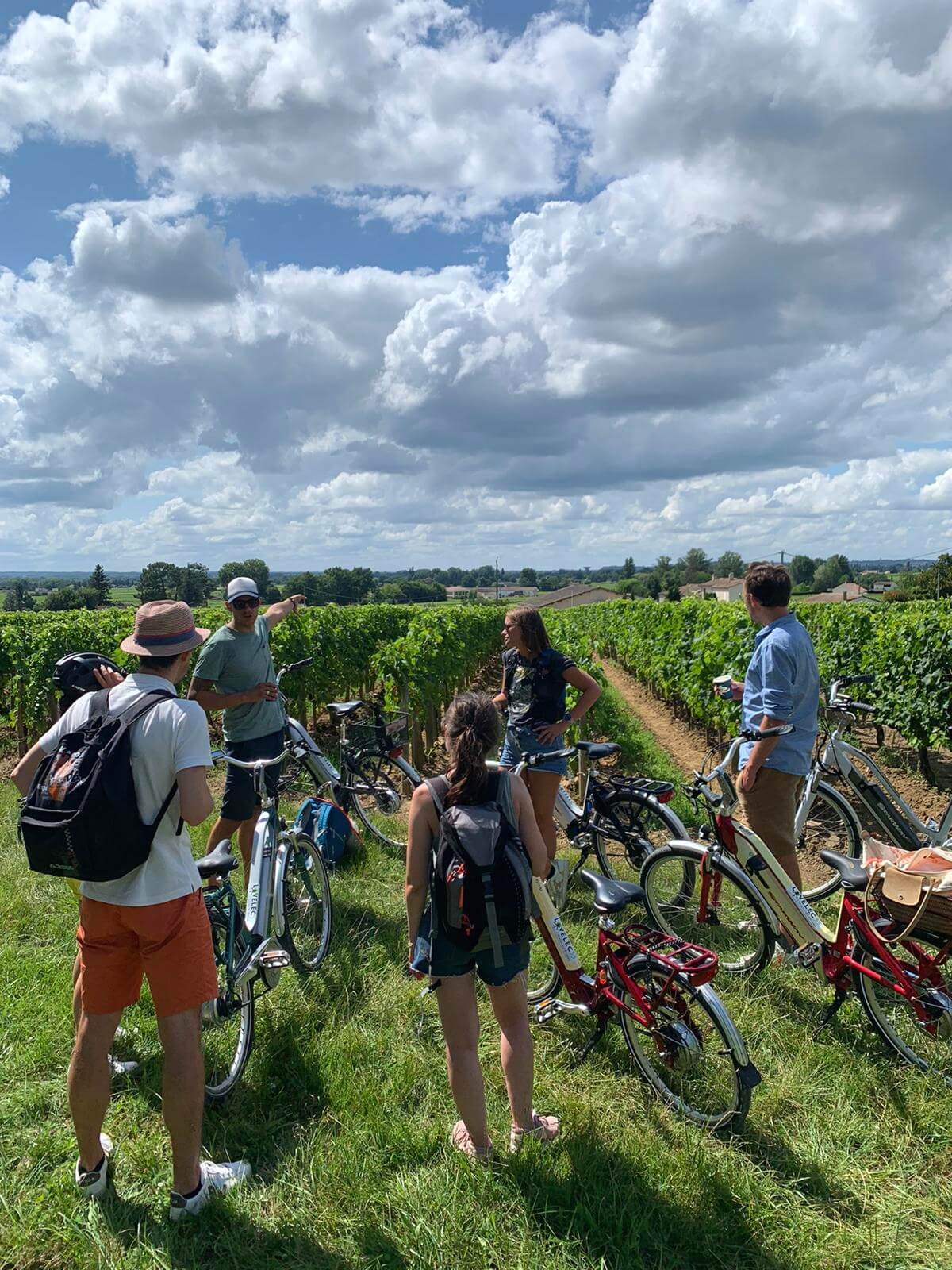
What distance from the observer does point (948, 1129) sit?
2707mm

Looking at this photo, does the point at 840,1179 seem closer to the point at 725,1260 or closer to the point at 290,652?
the point at 725,1260

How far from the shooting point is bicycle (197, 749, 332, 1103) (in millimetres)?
3092

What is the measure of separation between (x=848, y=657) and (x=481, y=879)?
9.68m

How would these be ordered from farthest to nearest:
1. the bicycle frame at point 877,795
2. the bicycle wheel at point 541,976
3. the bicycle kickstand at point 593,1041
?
the bicycle frame at point 877,795 < the bicycle wheel at point 541,976 < the bicycle kickstand at point 593,1041

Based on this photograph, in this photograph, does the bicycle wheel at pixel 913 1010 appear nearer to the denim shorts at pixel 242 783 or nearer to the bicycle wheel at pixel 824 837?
the bicycle wheel at pixel 824 837

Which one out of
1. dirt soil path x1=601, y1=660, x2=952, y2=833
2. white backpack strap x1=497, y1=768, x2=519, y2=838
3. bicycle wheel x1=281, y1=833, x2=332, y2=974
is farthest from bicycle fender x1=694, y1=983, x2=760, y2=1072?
dirt soil path x1=601, y1=660, x2=952, y2=833

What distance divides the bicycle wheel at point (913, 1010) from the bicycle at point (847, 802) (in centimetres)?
157

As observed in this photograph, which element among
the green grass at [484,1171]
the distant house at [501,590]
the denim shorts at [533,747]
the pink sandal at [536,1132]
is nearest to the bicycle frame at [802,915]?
the green grass at [484,1171]

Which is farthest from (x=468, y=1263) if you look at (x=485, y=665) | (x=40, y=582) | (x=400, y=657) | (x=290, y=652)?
(x=40, y=582)

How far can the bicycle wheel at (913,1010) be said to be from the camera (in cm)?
295

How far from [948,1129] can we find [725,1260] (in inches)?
42.1

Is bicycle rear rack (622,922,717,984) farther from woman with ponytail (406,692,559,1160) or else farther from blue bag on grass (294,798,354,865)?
blue bag on grass (294,798,354,865)

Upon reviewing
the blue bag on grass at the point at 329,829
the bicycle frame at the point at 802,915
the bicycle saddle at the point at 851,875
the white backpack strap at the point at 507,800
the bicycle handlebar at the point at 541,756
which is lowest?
the blue bag on grass at the point at 329,829

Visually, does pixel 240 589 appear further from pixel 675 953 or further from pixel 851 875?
pixel 851 875
